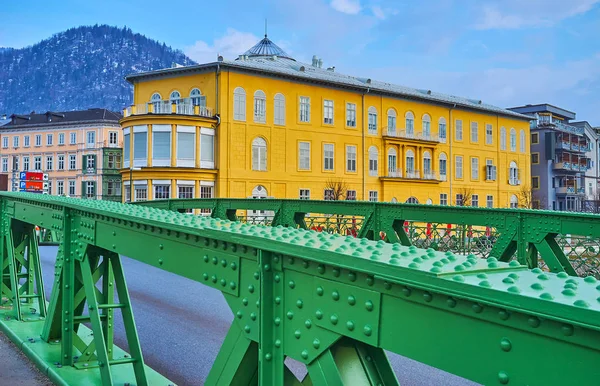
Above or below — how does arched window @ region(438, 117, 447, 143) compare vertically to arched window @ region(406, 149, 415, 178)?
above

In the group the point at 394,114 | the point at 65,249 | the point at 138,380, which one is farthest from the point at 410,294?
the point at 394,114

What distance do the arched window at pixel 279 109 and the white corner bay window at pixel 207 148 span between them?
536 centimetres

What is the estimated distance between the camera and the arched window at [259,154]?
4350 cm

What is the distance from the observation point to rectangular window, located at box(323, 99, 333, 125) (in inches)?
1859

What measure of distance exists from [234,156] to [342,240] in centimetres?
3962

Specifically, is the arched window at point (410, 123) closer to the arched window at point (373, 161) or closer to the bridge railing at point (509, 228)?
the arched window at point (373, 161)

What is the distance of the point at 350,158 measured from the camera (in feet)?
159

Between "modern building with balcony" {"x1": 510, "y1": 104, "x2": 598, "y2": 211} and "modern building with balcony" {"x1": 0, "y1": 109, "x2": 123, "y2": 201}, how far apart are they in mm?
55399

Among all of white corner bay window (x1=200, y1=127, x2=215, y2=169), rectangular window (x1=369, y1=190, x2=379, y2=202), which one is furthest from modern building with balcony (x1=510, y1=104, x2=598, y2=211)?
white corner bay window (x1=200, y1=127, x2=215, y2=169)

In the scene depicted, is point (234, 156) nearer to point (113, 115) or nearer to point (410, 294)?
point (410, 294)

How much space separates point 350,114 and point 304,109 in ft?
15.0

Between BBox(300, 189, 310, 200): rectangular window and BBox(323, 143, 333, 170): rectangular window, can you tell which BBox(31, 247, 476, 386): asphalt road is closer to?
BBox(300, 189, 310, 200): rectangular window

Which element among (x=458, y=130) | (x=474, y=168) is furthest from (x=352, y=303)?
(x=474, y=168)

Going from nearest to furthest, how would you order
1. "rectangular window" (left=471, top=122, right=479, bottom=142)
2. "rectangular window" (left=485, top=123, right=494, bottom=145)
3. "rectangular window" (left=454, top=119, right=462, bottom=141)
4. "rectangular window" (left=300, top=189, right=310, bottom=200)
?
"rectangular window" (left=300, top=189, right=310, bottom=200) < "rectangular window" (left=454, top=119, right=462, bottom=141) < "rectangular window" (left=471, top=122, right=479, bottom=142) < "rectangular window" (left=485, top=123, right=494, bottom=145)
